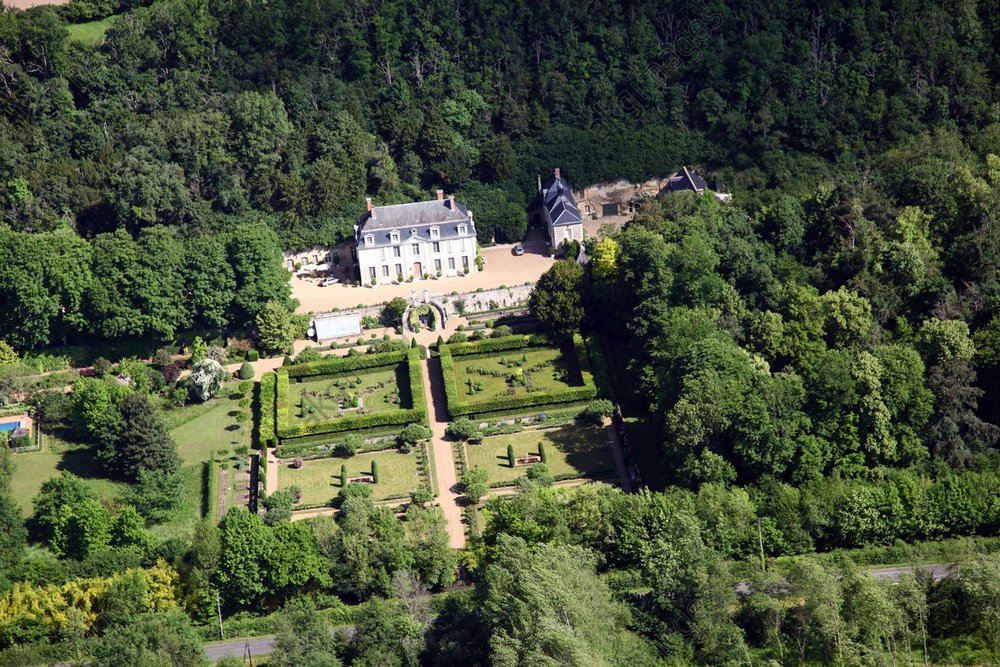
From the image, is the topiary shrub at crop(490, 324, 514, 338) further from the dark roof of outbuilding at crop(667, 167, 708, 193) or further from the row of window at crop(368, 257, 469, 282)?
the dark roof of outbuilding at crop(667, 167, 708, 193)

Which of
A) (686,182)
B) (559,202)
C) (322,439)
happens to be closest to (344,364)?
(322,439)

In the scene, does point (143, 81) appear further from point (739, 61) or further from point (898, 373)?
point (898, 373)

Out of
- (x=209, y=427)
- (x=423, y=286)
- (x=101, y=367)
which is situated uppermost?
(x=423, y=286)

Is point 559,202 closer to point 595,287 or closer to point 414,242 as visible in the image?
point 414,242

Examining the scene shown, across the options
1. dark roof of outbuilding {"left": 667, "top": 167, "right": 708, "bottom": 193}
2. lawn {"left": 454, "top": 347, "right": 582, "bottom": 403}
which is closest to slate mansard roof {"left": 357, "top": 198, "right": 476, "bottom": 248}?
lawn {"left": 454, "top": 347, "right": 582, "bottom": 403}

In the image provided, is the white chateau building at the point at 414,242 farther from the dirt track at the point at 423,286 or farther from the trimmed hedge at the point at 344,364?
the trimmed hedge at the point at 344,364

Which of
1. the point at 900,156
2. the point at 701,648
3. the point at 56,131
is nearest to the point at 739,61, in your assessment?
the point at 900,156
